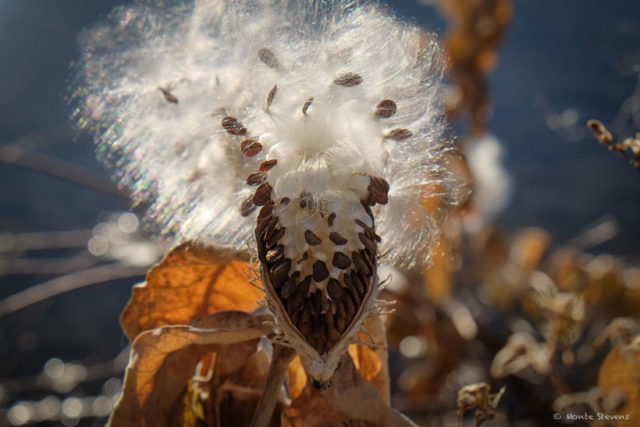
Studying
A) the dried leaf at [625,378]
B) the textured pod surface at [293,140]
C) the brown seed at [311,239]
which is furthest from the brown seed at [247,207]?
the dried leaf at [625,378]

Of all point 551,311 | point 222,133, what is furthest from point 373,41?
point 551,311

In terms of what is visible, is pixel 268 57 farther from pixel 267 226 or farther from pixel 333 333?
pixel 333 333

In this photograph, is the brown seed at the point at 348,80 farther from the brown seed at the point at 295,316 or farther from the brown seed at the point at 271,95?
the brown seed at the point at 295,316

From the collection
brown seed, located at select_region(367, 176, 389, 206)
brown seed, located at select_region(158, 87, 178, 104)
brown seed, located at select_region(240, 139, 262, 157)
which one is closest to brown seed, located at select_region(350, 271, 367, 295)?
brown seed, located at select_region(367, 176, 389, 206)

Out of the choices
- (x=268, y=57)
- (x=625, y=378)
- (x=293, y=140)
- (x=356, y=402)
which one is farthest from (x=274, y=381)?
(x=625, y=378)

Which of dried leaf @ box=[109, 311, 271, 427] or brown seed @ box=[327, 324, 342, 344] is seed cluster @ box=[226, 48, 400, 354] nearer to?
brown seed @ box=[327, 324, 342, 344]

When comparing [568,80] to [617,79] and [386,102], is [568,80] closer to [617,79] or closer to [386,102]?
[617,79]
